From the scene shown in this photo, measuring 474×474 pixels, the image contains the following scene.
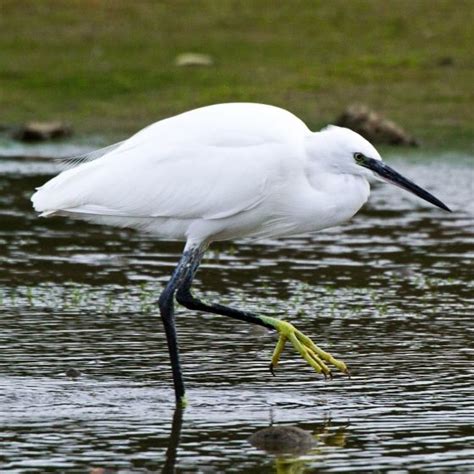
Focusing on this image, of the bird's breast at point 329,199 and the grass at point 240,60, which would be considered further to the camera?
the grass at point 240,60

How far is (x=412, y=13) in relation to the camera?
2436 cm

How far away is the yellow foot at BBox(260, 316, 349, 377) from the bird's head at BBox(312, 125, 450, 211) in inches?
32.3

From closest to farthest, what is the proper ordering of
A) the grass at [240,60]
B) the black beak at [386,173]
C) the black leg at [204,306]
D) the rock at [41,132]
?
the black beak at [386,173] → the black leg at [204,306] → the rock at [41,132] → the grass at [240,60]

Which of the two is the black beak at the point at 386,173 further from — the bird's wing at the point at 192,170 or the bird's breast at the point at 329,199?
the bird's wing at the point at 192,170

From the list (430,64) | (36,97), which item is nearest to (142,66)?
(36,97)

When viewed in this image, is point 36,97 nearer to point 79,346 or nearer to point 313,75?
point 313,75

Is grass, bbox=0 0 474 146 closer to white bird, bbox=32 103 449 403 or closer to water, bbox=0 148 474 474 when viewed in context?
water, bbox=0 148 474 474

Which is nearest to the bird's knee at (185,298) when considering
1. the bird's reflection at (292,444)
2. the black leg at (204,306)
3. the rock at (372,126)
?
the black leg at (204,306)

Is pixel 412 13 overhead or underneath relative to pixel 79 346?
overhead

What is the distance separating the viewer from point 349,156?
25.1ft

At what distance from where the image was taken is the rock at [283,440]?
262 inches

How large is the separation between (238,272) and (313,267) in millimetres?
566

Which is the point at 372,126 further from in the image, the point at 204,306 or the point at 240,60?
the point at 204,306

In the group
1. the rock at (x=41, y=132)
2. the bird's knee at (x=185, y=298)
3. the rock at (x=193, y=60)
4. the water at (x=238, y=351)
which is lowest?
the water at (x=238, y=351)
